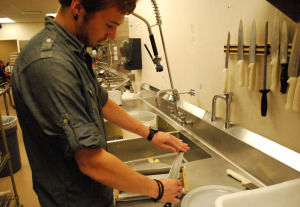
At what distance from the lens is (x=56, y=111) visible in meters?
0.57

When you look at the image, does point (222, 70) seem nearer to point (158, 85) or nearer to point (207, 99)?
point (207, 99)

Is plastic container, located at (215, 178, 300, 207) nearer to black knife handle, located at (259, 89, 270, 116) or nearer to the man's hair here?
black knife handle, located at (259, 89, 270, 116)

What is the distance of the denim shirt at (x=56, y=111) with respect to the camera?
1.90 feet

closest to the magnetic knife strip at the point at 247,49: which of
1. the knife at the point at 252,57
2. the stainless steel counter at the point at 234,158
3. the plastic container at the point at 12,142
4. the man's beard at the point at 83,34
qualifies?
the knife at the point at 252,57

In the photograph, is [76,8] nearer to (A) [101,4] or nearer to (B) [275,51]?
(A) [101,4]

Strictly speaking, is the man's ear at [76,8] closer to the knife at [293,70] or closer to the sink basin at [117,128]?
the knife at [293,70]

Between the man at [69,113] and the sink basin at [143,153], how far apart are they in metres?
0.64

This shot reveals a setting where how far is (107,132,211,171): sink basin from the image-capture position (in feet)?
4.76

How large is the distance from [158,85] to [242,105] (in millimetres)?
1320

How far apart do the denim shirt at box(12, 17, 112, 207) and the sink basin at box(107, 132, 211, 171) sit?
703 mm

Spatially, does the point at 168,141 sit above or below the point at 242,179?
above

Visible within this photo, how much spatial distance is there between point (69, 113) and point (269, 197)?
0.63 meters

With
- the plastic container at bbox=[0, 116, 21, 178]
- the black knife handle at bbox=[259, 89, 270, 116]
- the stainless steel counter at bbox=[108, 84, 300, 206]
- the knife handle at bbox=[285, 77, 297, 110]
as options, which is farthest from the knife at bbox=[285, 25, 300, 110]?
the plastic container at bbox=[0, 116, 21, 178]

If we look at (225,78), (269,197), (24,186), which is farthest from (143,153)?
(24,186)
